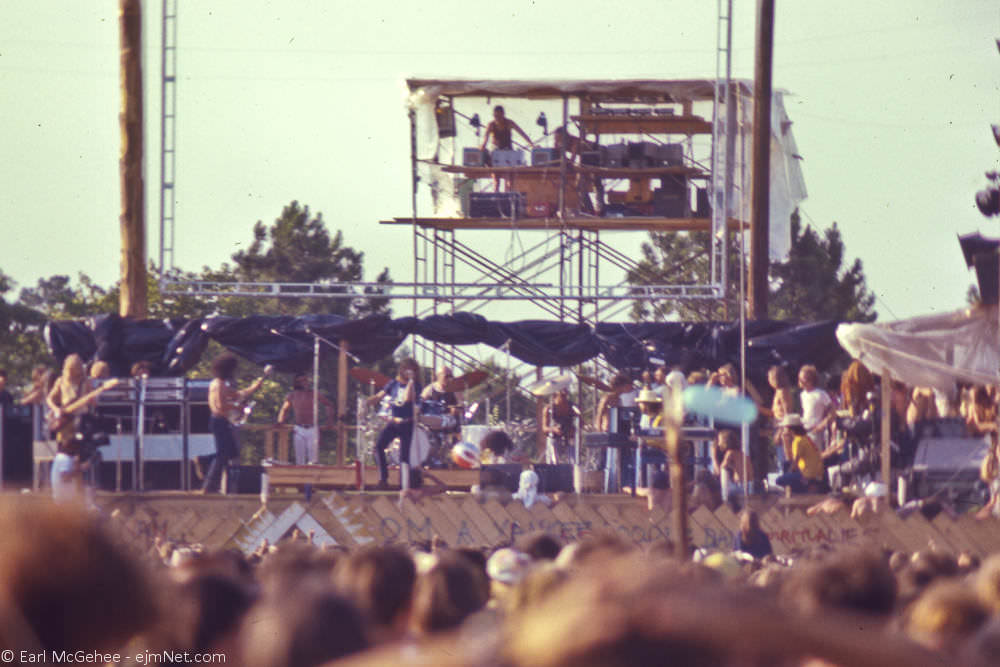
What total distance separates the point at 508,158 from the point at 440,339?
7089 millimetres

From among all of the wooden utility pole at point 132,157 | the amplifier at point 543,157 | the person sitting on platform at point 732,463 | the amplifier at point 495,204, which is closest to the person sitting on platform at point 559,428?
the person sitting on platform at point 732,463

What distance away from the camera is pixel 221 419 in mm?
17344

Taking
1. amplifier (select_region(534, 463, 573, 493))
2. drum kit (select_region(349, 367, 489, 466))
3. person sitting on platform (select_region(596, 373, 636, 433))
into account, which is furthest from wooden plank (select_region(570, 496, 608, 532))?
person sitting on platform (select_region(596, 373, 636, 433))

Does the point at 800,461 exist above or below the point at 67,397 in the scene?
below

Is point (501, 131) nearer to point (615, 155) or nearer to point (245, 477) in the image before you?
point (615, 155)

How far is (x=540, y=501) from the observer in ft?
53.4

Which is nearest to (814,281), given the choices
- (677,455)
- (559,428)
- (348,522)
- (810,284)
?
(810,284)

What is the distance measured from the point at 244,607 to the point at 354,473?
16.1m

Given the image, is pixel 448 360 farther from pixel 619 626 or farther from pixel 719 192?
pixel 619 626

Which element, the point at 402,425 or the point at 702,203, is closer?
the point at 402,425

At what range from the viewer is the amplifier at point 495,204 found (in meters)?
27.4

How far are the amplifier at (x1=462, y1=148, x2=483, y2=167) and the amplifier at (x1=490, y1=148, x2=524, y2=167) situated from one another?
220 millimetres

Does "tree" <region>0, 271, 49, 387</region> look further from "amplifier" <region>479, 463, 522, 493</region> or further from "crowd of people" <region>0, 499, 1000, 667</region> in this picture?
"crowd of people" <region>0, 499, 1000, 667</region>

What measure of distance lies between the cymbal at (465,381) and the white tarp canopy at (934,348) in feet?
17.0
